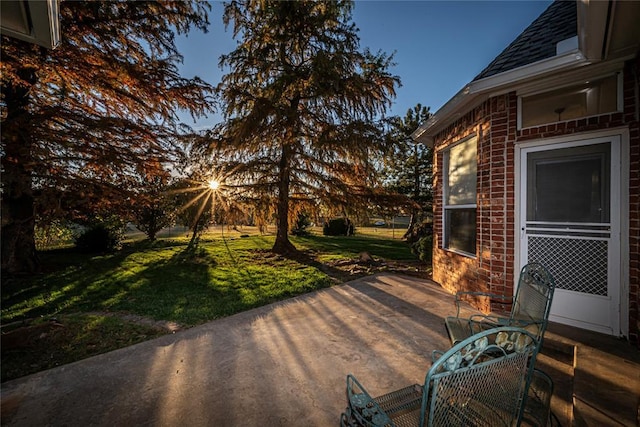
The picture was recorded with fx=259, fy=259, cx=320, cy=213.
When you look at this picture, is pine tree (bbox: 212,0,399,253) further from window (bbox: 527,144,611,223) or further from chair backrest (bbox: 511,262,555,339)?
chair backrest (bbox: 511,262,555,339)

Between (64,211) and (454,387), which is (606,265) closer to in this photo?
(454,387)

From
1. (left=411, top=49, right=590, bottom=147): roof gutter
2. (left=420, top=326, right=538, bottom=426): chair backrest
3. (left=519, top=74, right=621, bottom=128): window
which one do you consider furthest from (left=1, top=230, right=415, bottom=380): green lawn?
Result: (left=519, top=74, right=621, bottom=128): window

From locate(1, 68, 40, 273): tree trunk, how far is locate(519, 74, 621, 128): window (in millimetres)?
8677

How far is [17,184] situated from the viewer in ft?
16.8

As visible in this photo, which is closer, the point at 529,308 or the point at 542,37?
the point at 529,308

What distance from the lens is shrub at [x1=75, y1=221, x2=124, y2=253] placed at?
1044cm

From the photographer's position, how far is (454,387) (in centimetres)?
120

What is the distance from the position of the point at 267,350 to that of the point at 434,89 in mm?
7366

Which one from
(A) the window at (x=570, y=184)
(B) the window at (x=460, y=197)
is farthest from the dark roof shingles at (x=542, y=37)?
(A) the window at (x=570, y=184)

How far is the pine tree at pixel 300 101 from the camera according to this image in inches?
328

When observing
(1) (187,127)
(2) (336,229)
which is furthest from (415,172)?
(1) (187,127)

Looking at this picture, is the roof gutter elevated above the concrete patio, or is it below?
above

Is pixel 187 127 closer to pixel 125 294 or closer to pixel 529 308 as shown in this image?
pixel 125 294

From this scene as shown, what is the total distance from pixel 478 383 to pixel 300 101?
386 inches
